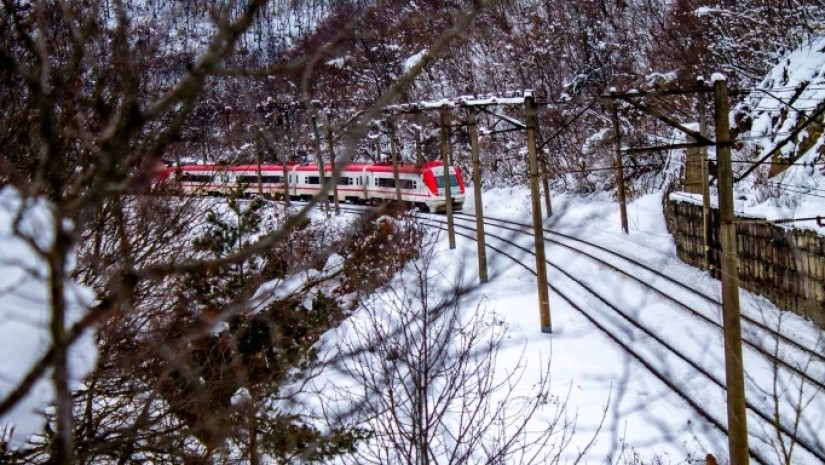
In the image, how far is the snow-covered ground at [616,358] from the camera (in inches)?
319

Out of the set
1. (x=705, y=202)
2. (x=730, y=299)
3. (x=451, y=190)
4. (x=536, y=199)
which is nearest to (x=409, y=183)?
(x=730, y=299)

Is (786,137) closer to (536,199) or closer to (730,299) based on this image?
(536,199)

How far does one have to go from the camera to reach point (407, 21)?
138cm

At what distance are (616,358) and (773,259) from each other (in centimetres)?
476

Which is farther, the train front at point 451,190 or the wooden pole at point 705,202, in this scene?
the train front at point 451,190

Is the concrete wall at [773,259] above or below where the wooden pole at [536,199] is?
below

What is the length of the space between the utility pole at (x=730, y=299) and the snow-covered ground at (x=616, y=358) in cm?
33

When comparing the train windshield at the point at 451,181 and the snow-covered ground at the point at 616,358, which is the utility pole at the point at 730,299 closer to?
the snow-covered ground at the point at 616,358

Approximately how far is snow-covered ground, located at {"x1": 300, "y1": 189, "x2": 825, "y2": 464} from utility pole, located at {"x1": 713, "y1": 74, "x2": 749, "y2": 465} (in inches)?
13.0

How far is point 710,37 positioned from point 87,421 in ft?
78.3

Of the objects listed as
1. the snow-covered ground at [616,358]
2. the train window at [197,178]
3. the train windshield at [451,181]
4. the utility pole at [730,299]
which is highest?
the train window at [197,178]

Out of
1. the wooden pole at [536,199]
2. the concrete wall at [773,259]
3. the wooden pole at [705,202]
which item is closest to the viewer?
the wooden pole at [536,199]

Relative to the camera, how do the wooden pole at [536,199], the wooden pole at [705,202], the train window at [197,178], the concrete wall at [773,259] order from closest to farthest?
the train window at [197,178], the wooden pole at [536,199], the concrete wall at [773,259], the wooden pole at [705,202]

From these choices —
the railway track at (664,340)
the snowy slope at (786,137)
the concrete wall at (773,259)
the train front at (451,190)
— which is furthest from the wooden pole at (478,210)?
the train front at (451,190)
